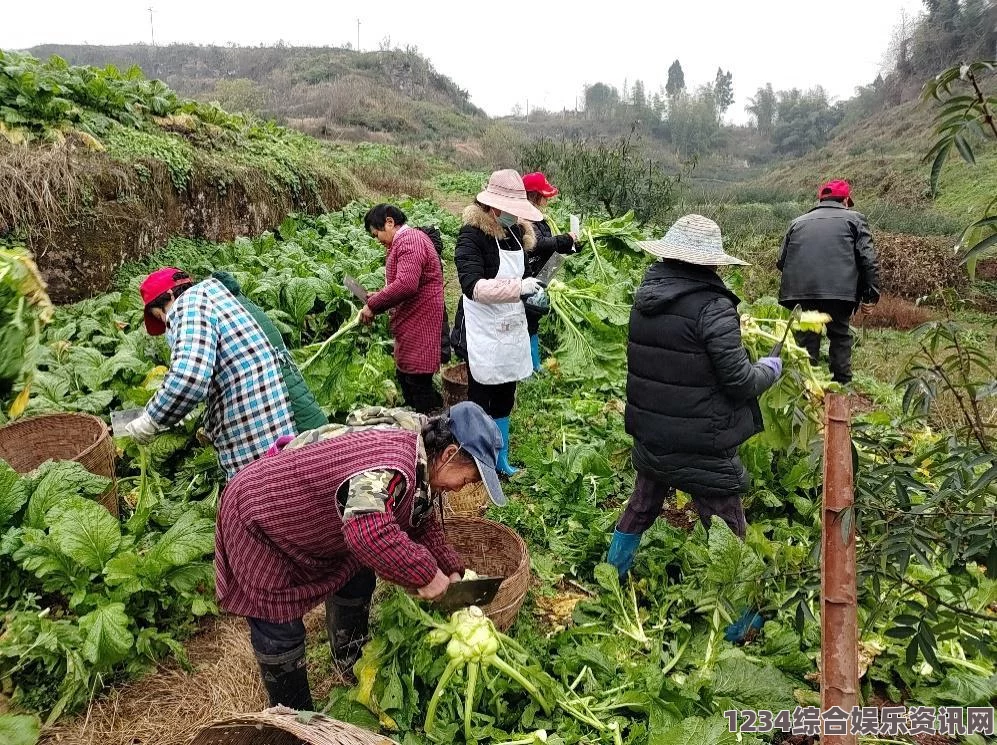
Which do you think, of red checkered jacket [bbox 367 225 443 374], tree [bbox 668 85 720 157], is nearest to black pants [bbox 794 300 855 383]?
red checkered jacket [bbox 367 225 443 374]

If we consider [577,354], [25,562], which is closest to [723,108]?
[577,354]

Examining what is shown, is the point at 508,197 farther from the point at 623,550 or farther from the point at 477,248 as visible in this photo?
the point at 623,550

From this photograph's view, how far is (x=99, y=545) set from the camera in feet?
9.58

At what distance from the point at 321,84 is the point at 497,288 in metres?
53.5

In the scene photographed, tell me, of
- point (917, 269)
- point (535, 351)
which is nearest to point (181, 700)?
point (535, 351)

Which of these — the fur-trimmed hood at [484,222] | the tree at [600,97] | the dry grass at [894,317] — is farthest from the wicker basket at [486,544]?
the tree at [600,97]

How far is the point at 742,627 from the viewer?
2.82 m

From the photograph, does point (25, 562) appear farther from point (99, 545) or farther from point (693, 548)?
point (693, 548)

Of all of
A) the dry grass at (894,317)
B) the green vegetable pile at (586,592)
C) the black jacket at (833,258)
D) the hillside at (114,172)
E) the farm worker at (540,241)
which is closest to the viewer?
the green vegetable pile at (586,592)

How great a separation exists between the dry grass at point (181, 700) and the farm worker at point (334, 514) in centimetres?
48

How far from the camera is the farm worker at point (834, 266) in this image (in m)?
4.95

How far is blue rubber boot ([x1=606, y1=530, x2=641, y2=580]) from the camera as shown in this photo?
124 inches

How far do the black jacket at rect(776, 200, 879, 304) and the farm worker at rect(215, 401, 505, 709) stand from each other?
391cm

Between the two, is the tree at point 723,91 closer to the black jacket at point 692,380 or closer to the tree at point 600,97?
the tree at point 600,97
